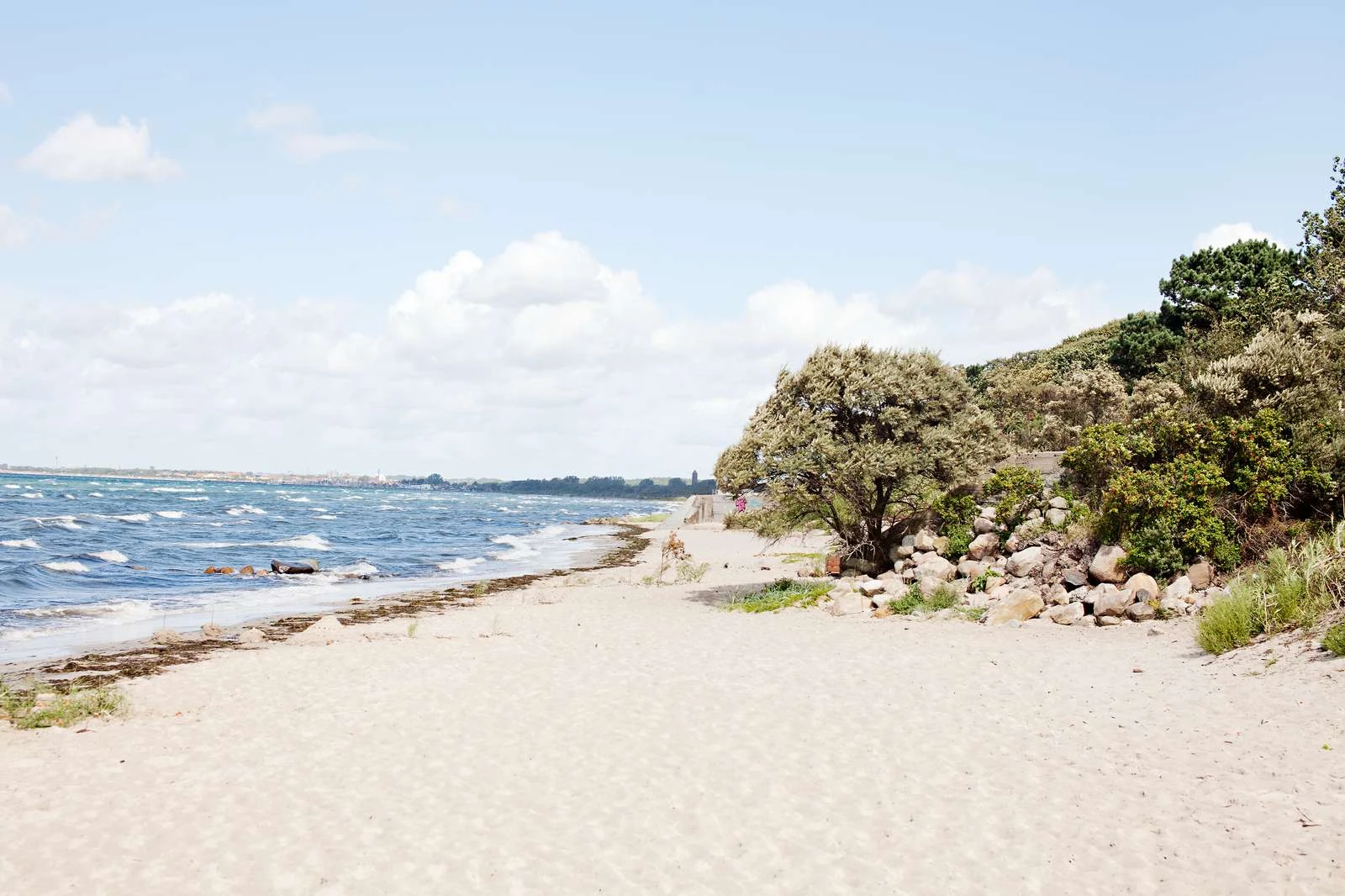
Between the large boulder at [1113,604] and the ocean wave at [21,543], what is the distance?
48.5 metres

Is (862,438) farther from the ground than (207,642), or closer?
farther from the ground

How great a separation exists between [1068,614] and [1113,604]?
35.9 inches

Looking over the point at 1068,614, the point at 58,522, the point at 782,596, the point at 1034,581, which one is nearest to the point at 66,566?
the point at 58,522

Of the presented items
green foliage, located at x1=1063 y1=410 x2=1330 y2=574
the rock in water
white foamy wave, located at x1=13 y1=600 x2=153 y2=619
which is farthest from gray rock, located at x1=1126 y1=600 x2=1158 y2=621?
the rock in water

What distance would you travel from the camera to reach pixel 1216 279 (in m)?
47.0

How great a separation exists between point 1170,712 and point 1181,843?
4.31m

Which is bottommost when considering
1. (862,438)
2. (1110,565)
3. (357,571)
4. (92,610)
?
(357,571)

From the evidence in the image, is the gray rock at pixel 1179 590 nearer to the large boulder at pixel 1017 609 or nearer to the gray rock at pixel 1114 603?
the gray rock at pixel 1114 603

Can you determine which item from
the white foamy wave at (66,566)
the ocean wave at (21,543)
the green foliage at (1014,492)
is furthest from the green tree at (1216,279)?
the ocean wave at (21,543)

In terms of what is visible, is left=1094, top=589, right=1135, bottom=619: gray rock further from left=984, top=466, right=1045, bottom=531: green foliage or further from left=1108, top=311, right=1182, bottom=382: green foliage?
left=1108, top=311, right=1182, bottom=382: green foliage

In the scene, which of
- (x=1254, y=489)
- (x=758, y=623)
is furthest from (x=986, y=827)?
(x=1254, y=489)

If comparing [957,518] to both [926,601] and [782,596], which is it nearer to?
[926,601]

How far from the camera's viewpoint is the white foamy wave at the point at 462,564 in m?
41.8

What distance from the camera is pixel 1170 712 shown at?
38.8ft
